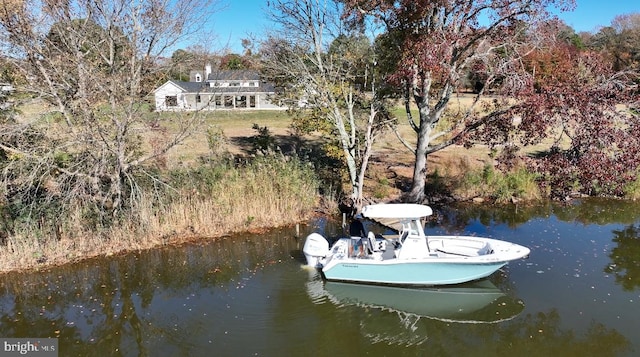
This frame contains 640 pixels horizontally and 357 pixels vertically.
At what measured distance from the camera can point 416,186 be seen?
1745cm

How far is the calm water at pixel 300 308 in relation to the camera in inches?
362

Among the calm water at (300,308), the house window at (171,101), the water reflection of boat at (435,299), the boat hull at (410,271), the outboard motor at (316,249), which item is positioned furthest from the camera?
the house window at (171,101)

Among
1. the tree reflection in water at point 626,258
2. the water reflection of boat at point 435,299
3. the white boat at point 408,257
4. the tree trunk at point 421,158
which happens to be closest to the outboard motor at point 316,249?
the white boat at point 408,257

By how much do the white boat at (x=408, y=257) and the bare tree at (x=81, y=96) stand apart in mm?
5402

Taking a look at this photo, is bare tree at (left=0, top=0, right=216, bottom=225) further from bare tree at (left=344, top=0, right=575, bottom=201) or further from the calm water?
bare tree at (left=344, top=0, right=575, bottom=201)

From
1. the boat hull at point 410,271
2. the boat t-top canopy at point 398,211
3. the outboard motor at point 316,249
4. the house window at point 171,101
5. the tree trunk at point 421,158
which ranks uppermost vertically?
the house window at point 171,101

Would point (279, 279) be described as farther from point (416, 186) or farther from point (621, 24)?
point (621, 24)

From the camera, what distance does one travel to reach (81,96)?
12.1 metres

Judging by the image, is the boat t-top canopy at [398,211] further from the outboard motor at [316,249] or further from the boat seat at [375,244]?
the outboard motor at [316,249]

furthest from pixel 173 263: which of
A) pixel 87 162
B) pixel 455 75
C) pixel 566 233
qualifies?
pixel 566 233

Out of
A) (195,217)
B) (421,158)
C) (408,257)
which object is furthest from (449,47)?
(195,217)

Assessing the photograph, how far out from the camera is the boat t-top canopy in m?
11.4

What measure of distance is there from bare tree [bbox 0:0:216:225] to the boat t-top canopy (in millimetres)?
5511

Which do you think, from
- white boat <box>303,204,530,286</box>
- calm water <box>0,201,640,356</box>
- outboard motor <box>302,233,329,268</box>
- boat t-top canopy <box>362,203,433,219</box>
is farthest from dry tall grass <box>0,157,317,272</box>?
boat t-top canopy <box>362,203,433,219</box>
